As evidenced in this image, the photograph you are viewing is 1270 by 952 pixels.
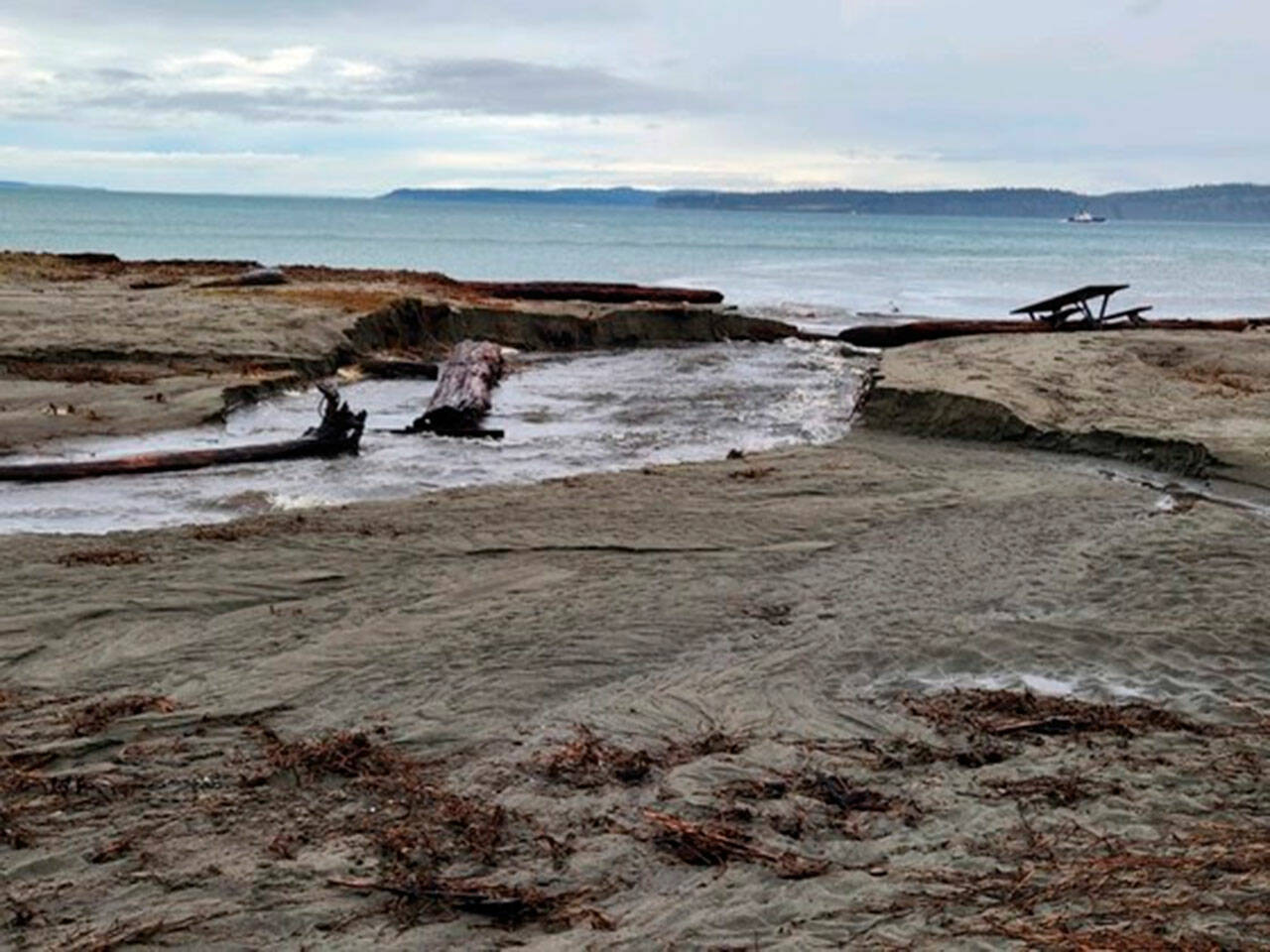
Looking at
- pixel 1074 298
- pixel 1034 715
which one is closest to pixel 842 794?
pixel 1034 715

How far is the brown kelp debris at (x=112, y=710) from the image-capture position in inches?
207

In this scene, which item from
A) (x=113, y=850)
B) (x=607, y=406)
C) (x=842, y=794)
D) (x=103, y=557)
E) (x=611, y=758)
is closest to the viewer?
(x=113, y=850)

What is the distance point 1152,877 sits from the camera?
4.15 m

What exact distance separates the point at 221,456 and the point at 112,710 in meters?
6.20

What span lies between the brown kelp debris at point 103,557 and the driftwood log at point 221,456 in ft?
9.15

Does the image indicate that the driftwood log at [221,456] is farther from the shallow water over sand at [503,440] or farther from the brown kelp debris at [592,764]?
the brown kelp debris at [592,764]

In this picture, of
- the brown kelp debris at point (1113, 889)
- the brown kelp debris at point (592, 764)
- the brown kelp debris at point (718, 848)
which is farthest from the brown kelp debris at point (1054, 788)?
the brown kelp debris at point (592, 764)

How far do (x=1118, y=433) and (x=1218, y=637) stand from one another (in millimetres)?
6157

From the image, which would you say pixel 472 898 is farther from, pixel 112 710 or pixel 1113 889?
pixel 112 710

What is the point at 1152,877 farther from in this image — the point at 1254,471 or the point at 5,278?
the point at 5,278

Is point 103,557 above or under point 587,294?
under

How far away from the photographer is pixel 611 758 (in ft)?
17.0

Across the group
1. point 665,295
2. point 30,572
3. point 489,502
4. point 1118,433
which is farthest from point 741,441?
point 665,295

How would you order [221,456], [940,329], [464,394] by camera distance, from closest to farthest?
[221,456] → [464,394] → [940,329]
